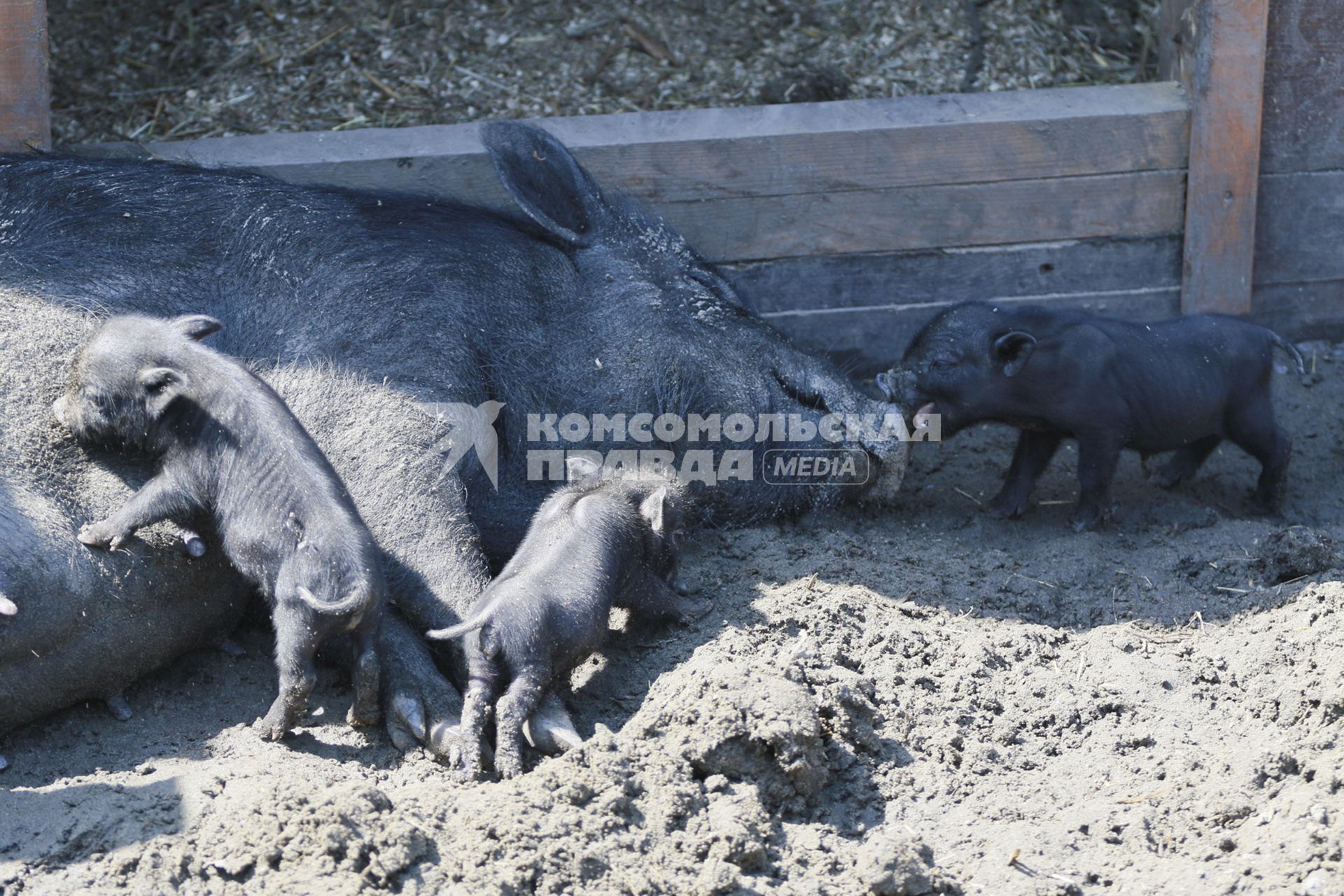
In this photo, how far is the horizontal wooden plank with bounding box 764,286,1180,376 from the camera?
5.40 meters

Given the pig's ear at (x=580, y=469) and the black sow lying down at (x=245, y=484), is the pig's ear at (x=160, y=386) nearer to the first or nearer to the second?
the black sow lying down at (x=245, y=484)

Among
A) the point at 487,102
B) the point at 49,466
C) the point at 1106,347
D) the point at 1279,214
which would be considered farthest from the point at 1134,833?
the point at 487,102

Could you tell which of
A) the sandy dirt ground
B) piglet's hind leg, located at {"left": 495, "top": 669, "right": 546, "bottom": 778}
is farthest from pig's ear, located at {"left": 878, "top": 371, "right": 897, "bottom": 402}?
piglet's hind leg, located at {"left": 495, "top": 669, "right": 546, "bottom": 778}

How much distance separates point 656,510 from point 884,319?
74.8 inches

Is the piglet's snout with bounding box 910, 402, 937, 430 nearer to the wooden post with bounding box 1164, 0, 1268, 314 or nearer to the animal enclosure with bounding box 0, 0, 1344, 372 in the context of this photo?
the animal enclosure with bounding box 0, 0, 1344, 372

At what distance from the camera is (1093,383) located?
4.51 meters

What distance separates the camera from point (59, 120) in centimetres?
607

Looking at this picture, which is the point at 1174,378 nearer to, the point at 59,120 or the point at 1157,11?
the point at 1157,11

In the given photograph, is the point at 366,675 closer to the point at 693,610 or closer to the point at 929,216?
the point at 693,610

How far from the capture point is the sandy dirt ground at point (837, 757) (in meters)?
2.78

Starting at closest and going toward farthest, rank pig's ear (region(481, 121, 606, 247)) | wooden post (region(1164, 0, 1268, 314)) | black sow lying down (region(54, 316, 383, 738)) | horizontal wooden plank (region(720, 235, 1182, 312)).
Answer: black sow lying down (region(54, 316, 383, 738)) < pig's ear (region(481, 121, 606, 247)) < wooden post (region(1164, 0, 1268, 314)) < horizontal wooden plank (region(720, 235, 1182, 312))

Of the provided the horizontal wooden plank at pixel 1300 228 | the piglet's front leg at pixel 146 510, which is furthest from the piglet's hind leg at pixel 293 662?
the horizontal wooden plank at pixel 1300 228

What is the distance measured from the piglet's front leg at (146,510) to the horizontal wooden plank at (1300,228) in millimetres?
4077

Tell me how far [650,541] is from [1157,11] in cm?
429
